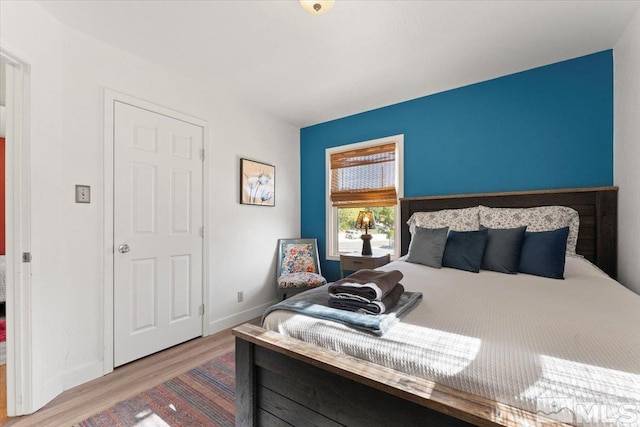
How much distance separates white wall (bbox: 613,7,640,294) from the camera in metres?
1.83

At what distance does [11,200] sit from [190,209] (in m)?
1.15

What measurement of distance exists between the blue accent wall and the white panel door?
2.07 meters

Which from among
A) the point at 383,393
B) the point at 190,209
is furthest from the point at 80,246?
the point at 383,393

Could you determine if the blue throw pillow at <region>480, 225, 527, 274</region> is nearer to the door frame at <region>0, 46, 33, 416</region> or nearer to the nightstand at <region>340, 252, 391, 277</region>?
the nightstand at <region>340, 252, 391, 277</region>

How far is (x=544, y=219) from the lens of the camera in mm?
2227

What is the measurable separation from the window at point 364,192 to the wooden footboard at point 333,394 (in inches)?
92.3

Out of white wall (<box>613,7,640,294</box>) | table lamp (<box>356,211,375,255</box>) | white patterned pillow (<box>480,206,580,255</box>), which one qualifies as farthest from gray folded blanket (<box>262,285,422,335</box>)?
table lamp (<box>356,211,375,255</box>)

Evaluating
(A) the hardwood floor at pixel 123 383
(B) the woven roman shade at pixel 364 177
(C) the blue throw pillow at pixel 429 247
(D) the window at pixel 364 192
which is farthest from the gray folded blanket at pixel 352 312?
(B) the woven roman shade at pixel 364 177

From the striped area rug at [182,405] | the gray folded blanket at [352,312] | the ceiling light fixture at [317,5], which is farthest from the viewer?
the striped area rug at [182,405]

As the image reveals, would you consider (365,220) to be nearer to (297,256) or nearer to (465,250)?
(297,256)

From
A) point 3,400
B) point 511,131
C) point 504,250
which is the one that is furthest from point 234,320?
point 511,131

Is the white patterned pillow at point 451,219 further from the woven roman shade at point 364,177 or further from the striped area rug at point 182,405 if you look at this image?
the striped area rug at point 182,405

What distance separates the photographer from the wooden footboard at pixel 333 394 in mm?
734

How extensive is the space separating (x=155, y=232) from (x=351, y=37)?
2204 mm
